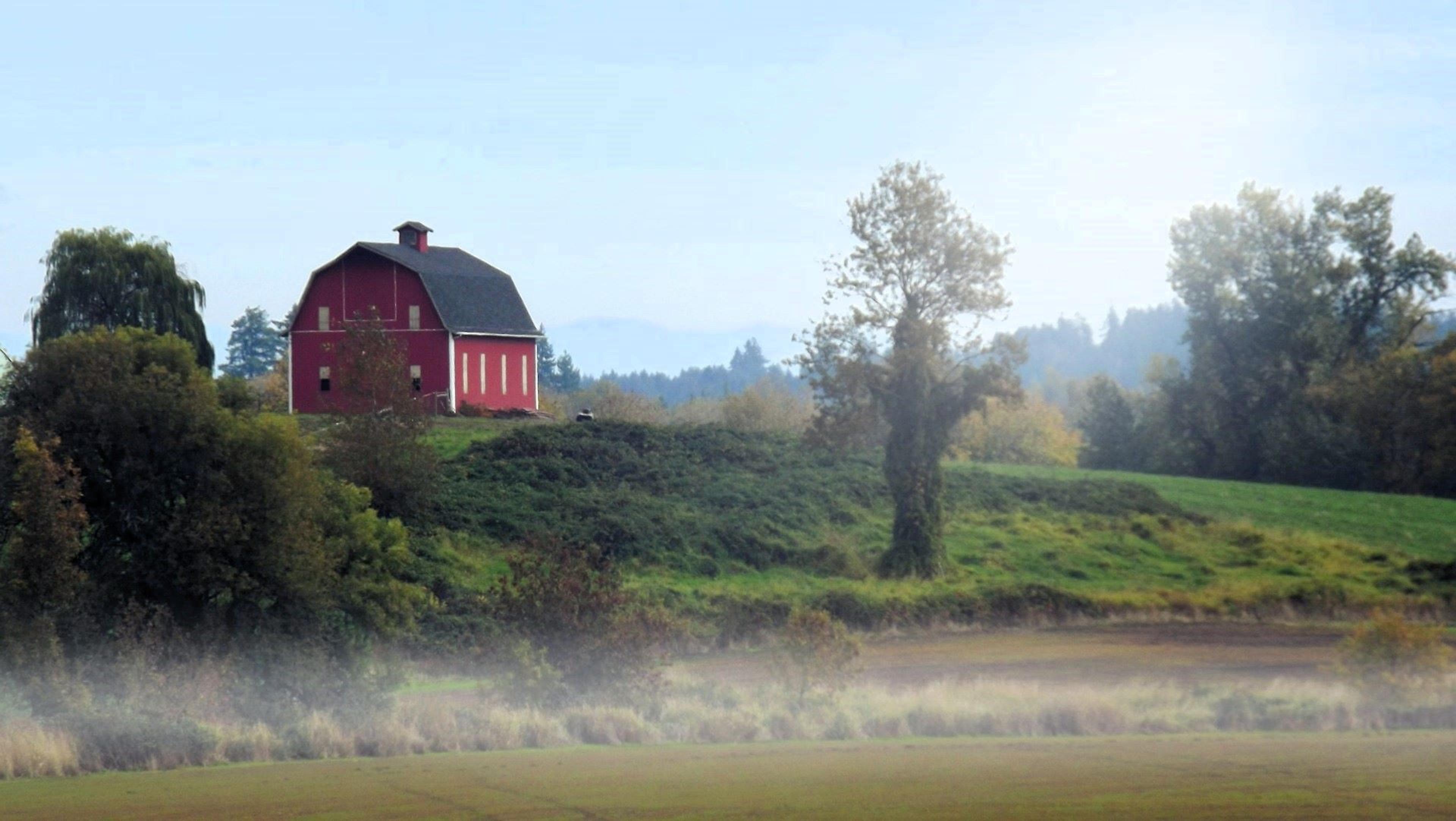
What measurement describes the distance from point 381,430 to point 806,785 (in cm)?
2345

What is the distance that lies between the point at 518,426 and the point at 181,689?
105 ft

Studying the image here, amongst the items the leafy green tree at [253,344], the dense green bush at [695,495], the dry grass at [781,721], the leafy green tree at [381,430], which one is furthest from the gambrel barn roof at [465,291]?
the leafy green tree at [253,344]

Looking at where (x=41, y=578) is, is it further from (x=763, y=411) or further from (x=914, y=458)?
(x=763, y=411)

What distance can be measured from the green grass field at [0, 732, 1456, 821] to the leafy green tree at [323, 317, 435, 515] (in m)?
19.0

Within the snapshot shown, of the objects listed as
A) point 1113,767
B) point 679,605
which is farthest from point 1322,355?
point 1113,767

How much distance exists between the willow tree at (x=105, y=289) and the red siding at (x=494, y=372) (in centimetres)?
986

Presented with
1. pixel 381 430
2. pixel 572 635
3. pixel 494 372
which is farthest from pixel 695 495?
pixel 572 635

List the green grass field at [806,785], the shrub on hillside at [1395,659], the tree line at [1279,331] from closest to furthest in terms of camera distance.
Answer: the green grass field at [806,785]
the shrub on hillside at [1395,659]
the tree line at [1279,331]

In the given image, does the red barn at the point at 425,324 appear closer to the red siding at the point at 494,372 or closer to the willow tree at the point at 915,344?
the red siding at the point at 494,372

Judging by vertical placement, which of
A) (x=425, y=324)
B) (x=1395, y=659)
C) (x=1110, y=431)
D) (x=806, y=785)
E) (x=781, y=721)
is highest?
(x=425, y=324)

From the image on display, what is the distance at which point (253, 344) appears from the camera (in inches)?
5236

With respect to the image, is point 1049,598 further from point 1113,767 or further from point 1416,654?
point 1113,767

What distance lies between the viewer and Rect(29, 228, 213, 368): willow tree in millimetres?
55750

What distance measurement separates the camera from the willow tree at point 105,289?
5575 centimetres
